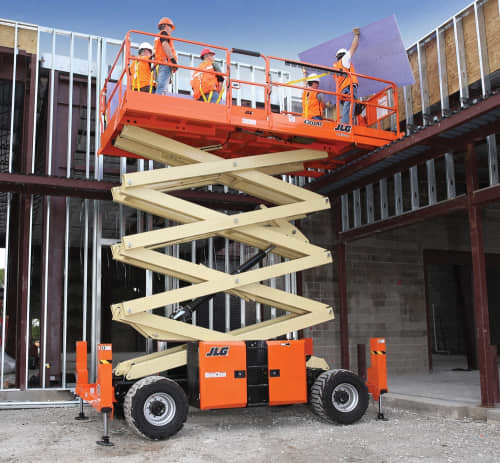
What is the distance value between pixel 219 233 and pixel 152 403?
10.0 feet

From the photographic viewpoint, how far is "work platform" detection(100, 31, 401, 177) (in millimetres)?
9023

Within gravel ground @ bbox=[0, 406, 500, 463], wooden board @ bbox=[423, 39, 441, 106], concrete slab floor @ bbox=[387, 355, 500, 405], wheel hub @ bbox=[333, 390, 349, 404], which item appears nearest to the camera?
gravel ground @ bbox=[0, 406, 500, 463]

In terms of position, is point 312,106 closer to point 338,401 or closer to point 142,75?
point 142,75

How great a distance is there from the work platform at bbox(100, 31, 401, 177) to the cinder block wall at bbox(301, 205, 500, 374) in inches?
142

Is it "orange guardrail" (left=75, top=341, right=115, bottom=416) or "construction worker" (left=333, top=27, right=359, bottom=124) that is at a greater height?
"construction worker" (left=333, top=27, right=359, bottom=124)

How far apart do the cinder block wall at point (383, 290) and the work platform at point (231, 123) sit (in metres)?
3.61

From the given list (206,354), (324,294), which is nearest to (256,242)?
(206,354)

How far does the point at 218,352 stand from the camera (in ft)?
28.1

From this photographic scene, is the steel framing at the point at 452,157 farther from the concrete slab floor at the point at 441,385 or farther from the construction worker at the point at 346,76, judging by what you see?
the concrete slab floor at the point at 441,385

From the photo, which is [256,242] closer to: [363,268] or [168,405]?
[168,405]

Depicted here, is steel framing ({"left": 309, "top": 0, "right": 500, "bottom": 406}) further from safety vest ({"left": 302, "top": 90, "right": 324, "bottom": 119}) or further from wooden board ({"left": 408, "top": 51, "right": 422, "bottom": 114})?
safety vest ({"left": 302, "top": 90, "right": 324, "bottom": 119})

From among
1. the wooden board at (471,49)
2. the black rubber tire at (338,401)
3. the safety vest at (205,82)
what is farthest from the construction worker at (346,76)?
the black rubber tire at (338,401)

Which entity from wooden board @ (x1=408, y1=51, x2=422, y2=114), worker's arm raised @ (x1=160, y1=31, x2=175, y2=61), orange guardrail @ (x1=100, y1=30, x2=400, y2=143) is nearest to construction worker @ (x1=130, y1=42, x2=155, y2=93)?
orange guardrail @ (x1=100, y1=30, x2=400, y2=143)

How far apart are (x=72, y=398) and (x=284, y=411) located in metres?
4.17
